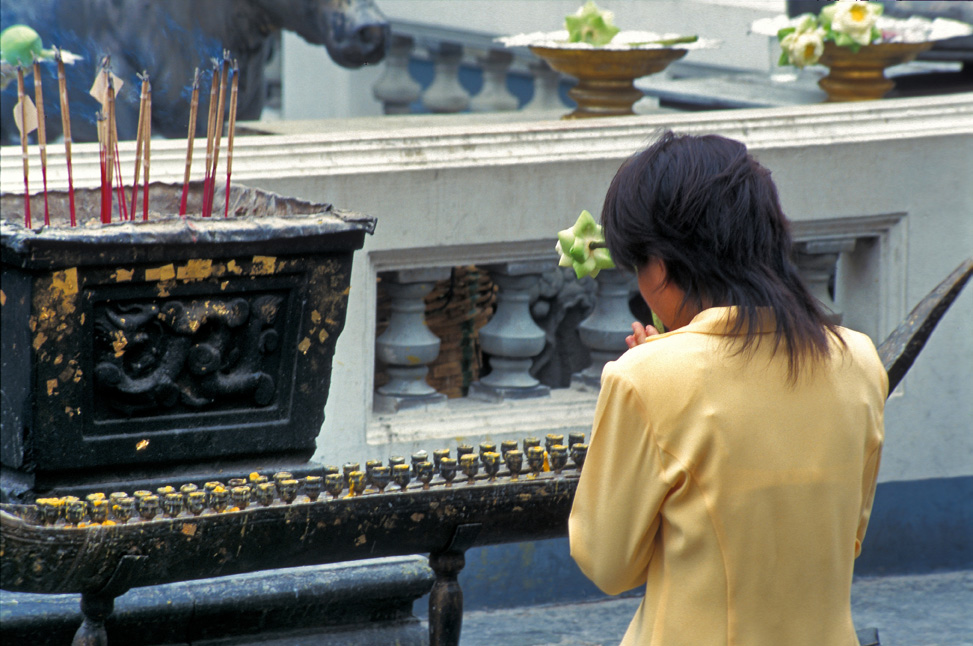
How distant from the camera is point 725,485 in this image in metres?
1.62

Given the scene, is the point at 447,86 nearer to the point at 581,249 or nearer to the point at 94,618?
the point at 581,249

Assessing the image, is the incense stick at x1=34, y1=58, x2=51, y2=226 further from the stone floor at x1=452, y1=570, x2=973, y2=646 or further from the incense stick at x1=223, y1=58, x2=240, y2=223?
the stone floor at x1=452, y1=570, x2=973, y2=646

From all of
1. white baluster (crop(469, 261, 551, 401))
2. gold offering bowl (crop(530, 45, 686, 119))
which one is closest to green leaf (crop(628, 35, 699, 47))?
gold offering bowl (crop(530, 45, 686, 119))

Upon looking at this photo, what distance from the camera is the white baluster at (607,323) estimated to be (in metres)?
3.34

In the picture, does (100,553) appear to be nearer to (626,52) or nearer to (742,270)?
(742,270)

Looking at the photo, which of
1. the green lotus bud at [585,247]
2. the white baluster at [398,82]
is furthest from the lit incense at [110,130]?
the white baluster at [398,82]

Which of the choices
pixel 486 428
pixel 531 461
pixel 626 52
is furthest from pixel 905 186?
pixel 531 461

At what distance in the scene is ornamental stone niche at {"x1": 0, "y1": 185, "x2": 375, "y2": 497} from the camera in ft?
7.22

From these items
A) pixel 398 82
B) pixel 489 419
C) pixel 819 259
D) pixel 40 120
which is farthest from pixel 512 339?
pixel 398 82

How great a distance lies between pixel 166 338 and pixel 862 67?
105 inches

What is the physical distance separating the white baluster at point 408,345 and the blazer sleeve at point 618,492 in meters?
1.48

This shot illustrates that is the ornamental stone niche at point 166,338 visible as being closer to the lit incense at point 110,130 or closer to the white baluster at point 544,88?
the lit incense at point 110,130

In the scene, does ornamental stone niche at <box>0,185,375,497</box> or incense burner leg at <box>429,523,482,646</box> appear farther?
incense burner leg at <box>429,523,482,646</box>

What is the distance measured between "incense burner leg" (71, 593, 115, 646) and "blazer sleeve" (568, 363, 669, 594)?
833 millimetres
